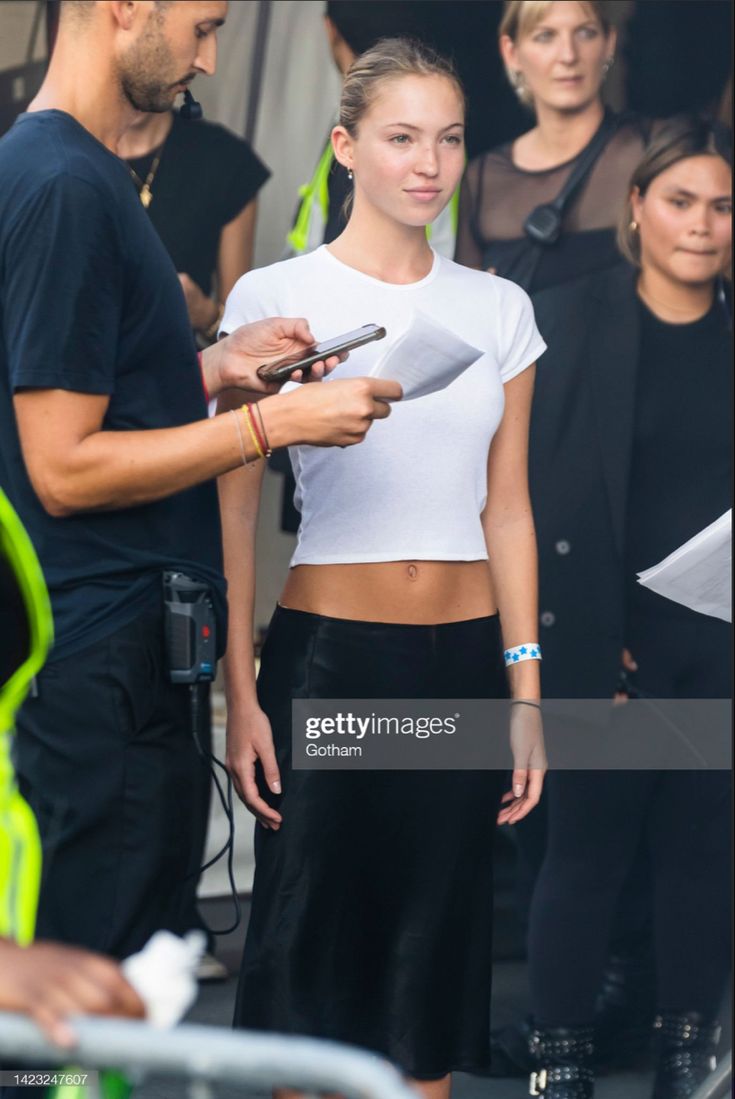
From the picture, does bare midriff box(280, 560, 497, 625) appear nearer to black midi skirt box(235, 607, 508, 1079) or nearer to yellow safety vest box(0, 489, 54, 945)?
black midi skirt box(235, 607, 508, 1079)

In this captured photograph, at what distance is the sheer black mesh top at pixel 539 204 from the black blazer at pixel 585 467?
4 cm

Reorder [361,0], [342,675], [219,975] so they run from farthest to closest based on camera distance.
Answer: [219,975] < [361,0] < [342,675]

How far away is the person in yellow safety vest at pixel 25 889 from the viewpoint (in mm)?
1172

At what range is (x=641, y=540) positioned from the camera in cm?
323

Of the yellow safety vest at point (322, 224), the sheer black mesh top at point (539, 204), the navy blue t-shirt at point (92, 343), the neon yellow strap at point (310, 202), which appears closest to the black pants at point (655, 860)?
the sheer black mesh top at point (539, 204)

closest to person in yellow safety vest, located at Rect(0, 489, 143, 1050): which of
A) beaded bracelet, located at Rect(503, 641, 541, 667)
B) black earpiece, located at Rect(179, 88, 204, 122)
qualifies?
black earpiece, located at Rect(179, 88, 204, 122)

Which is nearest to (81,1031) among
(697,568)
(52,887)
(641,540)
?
(52,887)

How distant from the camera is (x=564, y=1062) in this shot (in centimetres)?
314

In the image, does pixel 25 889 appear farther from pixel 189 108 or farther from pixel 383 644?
pixel 189 108

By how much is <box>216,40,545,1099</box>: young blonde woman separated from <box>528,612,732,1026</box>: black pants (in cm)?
52

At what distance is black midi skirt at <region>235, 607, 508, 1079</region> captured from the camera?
2.62 metres

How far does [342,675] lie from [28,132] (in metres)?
0.91

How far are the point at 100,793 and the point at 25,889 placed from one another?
616 millimetres

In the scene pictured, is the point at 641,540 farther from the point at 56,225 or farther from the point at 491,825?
the point at 56,225
